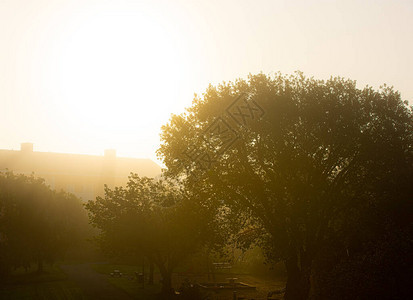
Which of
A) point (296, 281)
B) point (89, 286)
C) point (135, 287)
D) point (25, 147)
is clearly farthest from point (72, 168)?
point (296, 281)

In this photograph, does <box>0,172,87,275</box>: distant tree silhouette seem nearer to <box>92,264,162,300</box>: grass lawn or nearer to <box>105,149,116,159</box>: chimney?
<box>92,264,162,300</box>: grass lawn

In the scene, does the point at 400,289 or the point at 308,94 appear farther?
the point at 308,94

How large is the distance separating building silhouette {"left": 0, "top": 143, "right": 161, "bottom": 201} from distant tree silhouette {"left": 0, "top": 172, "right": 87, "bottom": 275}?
56983mm

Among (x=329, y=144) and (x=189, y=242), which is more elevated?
(x=329, y=144)

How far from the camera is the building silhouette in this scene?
10975cm

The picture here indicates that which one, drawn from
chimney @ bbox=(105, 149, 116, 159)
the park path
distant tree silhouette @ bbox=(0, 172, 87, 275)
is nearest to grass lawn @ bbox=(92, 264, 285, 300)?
the park path

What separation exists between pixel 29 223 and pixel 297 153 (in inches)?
1216

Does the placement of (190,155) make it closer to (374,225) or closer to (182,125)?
(182,125)

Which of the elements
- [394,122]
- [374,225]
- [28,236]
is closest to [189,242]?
[374,225]

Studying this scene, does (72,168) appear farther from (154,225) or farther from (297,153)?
(297,153)

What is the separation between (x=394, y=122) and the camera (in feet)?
95.9

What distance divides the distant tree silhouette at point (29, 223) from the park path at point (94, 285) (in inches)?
148

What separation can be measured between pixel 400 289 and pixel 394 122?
10303 mm

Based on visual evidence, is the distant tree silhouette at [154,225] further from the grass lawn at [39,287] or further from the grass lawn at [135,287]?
the grass lawn at [39,287]
